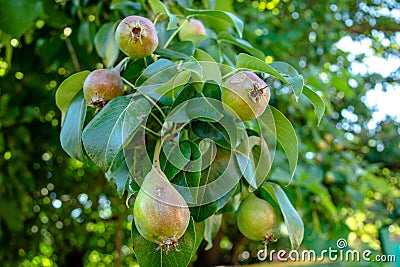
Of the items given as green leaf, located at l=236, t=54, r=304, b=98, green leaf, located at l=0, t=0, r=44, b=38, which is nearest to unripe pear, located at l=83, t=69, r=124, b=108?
green leaf, located at l=236, t=54, r=304, b=98

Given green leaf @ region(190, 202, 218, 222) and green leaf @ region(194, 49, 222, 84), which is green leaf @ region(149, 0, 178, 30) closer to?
green leaf @ region(194, 49, 222, 84)

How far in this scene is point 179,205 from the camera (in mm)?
428

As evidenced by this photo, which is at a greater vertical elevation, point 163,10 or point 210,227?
point 163,10

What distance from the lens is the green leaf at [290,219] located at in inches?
21.9

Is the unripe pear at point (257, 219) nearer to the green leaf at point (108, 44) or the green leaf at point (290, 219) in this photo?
the green leaf at point (290, 219)

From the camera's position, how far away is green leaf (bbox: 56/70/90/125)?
60cm

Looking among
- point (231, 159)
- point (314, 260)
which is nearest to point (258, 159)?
point (231, 159)

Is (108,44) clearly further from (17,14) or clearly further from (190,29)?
(17,14)

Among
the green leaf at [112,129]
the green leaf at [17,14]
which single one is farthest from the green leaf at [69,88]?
the green leaf at [17,14]

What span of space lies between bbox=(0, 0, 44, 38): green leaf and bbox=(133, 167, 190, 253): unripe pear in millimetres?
692

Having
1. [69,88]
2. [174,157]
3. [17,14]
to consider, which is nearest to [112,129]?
[174,157]

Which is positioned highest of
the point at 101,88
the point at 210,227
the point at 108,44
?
the point at 101,88

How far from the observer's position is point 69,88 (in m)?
0.61

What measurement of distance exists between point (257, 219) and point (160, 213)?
0.59 feet
